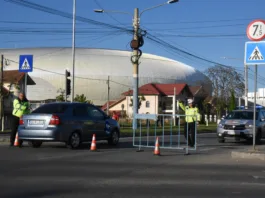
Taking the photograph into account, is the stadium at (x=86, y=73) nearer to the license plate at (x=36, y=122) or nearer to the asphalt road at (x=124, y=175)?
the license plate at (x=36, y=122)

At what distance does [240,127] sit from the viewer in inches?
845

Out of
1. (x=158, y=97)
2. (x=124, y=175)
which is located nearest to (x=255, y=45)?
(x=124, y=175)

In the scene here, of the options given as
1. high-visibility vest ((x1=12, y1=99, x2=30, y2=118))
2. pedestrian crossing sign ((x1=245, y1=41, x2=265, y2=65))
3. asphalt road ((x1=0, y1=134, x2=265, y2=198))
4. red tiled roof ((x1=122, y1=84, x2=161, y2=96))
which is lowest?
asphalt road ((x1=0, y1=134, x2=265, y2=198))

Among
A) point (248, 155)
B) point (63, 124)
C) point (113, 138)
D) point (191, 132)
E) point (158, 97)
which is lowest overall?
point (248, 155)

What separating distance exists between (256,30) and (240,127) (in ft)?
26.1

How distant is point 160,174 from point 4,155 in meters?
5.29

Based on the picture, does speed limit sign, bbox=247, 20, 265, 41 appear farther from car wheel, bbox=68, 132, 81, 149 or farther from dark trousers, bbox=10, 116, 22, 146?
dark trousers, bbox=10, 116, 22, 146

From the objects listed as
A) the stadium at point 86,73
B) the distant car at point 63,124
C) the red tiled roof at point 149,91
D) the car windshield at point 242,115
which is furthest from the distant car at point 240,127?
the stadium at point 86,73

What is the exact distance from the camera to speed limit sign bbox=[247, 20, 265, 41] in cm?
1416

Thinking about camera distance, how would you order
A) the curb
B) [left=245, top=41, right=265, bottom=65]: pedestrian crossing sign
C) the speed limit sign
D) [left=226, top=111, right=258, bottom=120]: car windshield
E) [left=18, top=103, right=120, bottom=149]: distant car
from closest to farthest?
the curb < the speed limit sign < [left=245, top=41, right=265, bottom=65]: pedestrian crossing sign < [left=18, top=103, right=120, bottom=149]: distant car < [left=226, top=111, right=258, bottom=120]: car windshield

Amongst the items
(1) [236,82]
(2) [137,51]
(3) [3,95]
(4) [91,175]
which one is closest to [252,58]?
(4) [91,175]

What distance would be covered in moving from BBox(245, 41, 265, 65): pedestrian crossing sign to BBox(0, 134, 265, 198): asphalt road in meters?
2.94

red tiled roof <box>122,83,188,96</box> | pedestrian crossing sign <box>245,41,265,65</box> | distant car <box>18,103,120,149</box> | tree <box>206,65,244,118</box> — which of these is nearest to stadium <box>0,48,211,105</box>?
red tiled roof <box>122,83,188,96</box>

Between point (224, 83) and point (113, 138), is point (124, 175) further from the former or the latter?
point (224, 83)
